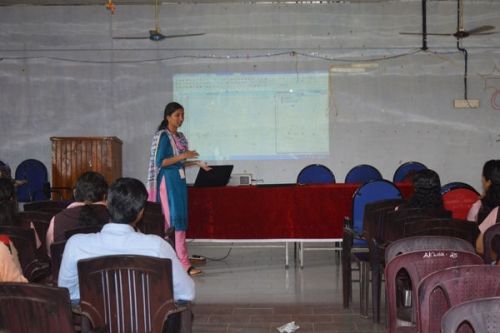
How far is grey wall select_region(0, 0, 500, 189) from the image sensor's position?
8578mm

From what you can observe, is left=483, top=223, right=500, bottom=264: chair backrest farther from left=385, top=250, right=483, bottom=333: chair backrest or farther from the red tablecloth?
the red tablecloth

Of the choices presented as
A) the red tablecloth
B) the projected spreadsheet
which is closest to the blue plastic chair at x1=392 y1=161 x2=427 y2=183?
the projected spreadsheet

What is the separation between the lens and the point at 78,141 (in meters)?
7.93

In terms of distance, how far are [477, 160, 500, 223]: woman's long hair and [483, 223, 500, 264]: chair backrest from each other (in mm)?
660

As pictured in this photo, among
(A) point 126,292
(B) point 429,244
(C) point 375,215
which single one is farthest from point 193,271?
(A) point 126,292

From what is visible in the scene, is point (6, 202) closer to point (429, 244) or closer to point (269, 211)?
point (429, 244)

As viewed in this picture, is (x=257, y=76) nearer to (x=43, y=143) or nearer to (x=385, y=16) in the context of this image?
(x=385, y=16)

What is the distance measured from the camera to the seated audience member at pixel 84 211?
3172mm

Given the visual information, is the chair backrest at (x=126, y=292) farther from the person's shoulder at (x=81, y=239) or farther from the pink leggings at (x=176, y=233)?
the pink leggings at (x=176, y=233)

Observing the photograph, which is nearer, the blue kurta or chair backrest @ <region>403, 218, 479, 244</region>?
chair backrest @ <region>403, 218, 479, 244</region>

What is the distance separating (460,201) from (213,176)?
2.28 metres

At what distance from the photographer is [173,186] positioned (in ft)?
17.3

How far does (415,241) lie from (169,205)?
3005 millimetres

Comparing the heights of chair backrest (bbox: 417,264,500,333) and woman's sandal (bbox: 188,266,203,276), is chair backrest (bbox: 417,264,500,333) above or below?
above
